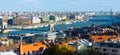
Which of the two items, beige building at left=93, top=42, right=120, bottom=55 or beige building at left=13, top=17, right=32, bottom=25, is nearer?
beige building at left=93, top=42, right=120, bottom=55

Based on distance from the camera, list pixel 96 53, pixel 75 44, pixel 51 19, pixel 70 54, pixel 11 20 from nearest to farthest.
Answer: pixel 70 54, pixel 96 53, pixel 75 44, pixel 11 20, pixel 51 19

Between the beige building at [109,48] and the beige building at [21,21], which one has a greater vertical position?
the beige building at [109,48]

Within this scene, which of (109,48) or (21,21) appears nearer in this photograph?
(109,48)

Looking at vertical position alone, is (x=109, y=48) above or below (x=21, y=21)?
above

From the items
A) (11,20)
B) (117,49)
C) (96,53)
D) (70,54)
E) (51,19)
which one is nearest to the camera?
(70,54)

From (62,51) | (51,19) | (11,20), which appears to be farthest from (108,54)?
(51,19)

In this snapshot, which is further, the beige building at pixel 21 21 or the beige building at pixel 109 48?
the beige building at pixel 21 21

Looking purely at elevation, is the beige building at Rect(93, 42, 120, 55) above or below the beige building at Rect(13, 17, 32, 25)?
above

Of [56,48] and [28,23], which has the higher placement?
[56,48]

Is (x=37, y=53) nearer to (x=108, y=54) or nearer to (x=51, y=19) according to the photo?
Result: (x=108, y=54)

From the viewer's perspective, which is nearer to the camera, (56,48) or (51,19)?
(56,48)

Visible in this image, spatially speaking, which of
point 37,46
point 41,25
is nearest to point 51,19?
point 41,25
